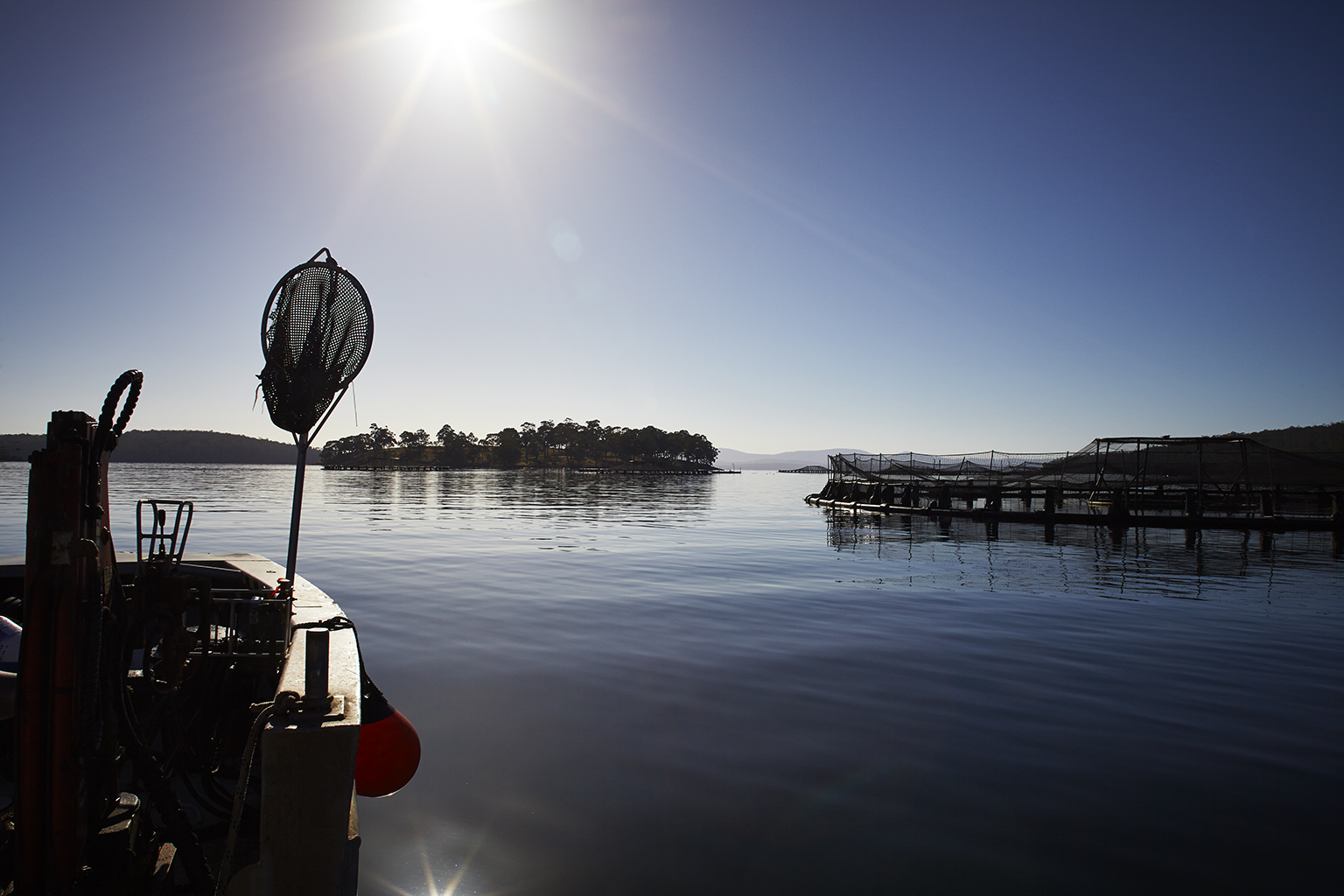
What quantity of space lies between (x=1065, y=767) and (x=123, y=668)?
6.71 meters

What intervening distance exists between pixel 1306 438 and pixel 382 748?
146176 millimetres

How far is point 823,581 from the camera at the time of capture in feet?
54.4

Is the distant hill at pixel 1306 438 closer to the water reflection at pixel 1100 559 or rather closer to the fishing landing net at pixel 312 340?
the water reflection at pixel 1100 559

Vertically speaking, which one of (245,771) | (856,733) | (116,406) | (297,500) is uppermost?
(116,406)

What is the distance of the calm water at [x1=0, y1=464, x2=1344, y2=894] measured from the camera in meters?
4.63

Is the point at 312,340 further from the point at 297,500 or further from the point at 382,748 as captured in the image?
the point at 382,748

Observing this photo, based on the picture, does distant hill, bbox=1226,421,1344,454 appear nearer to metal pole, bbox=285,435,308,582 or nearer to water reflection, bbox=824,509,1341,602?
water reflection, bbox=824,509,1341,602

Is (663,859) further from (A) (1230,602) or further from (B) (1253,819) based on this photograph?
(A) (1230,602)

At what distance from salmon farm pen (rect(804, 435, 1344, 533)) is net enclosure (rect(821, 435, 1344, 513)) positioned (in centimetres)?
8

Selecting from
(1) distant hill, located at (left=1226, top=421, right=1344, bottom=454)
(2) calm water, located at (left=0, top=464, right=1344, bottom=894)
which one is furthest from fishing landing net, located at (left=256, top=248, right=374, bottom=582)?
(1) distant hill, located at (left=1226, top=421, right=1344, bottom=454)

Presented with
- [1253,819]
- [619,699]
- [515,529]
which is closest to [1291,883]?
[1253,819]

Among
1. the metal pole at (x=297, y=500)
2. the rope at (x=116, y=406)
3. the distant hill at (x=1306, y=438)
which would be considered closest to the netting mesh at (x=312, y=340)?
the metal pole at (x=297, y=500)

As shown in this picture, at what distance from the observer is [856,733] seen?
683 centimetres

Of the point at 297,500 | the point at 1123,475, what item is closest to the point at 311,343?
the point at 297,500
